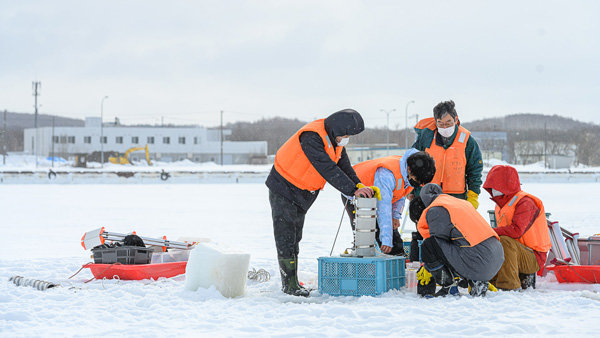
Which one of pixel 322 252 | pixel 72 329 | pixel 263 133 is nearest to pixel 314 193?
pixel 72 329

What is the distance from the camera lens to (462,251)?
16.1ft

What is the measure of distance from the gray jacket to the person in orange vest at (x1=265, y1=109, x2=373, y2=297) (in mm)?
646

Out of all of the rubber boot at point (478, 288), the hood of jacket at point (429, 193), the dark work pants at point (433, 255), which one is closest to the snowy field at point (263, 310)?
the rubber boot at point (478, 288)

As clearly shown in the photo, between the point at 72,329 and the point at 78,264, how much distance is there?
10.2 feet

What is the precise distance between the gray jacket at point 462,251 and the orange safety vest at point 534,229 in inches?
22.9

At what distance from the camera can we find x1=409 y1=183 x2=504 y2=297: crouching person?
16.1 feet

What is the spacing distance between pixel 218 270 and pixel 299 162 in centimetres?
107

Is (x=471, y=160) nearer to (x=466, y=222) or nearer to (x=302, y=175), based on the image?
(x=466, y=222)

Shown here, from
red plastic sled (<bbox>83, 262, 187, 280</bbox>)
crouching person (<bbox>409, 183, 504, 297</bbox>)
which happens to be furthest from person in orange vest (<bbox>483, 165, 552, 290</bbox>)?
red plastic sled (<bbox>83, 262, 187, 280</bbox>)

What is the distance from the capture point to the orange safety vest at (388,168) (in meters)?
5.42

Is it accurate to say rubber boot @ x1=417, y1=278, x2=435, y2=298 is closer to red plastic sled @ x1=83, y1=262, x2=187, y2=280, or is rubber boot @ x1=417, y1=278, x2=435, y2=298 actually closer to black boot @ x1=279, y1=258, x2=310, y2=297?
black boot @ x1=279, y1=258, x2=310, y2=297

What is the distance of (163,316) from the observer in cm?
440

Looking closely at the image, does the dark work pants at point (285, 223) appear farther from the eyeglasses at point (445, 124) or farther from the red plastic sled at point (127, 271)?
the eyeglasses at point (445, 124)

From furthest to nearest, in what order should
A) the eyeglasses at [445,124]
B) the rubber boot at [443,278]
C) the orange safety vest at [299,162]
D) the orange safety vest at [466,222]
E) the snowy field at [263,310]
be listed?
1. the eyeglasses at [445,124]
2. the orange safety vest at [299,162]
3. the rubber boot at [443,278]
4. the orange safety vest at [466,222]
5. the snowy field at [263,310]
